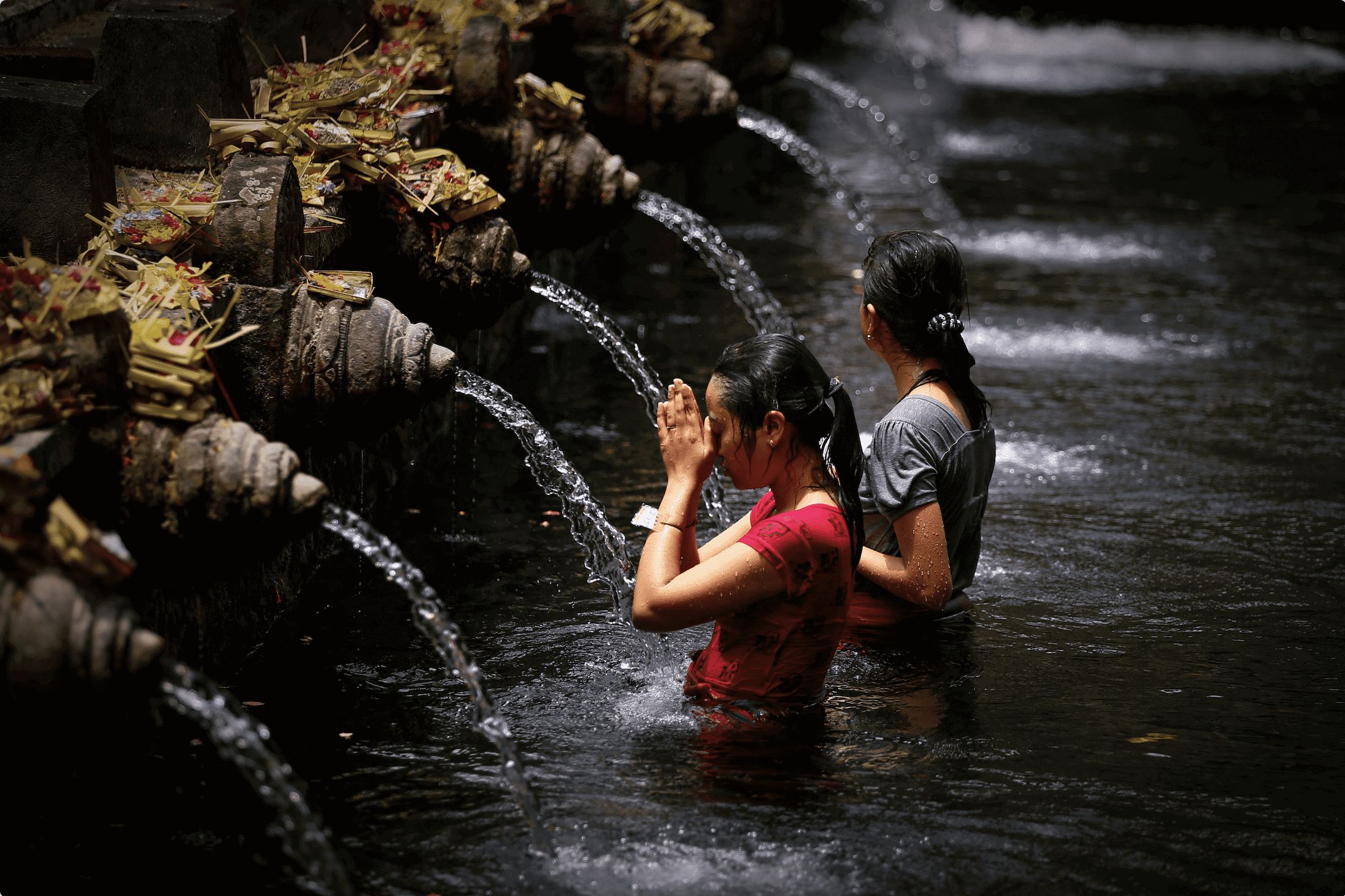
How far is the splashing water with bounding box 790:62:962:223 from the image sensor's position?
10.2 metres

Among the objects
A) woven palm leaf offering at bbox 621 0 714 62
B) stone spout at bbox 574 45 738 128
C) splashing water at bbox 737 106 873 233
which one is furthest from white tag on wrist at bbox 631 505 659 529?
splashing water at bbox 737 106 873 233

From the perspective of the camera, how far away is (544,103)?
531cm

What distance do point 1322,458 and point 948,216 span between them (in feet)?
16.3

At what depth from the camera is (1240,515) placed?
493 cm

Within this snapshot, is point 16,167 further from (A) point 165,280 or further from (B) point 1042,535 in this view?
(B) point 1042,535

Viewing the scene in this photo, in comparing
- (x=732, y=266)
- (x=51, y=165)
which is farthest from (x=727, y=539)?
(x=732, y=266)

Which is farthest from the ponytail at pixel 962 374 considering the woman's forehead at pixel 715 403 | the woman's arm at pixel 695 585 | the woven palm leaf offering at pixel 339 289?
the woven palm leaf offering at pixel 339 289

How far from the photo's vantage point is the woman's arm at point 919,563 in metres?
3.01

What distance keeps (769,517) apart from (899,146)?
9.65 meters

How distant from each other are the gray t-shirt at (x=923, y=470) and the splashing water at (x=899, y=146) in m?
7.13

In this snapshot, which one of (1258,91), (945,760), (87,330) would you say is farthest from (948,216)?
(1258,91)

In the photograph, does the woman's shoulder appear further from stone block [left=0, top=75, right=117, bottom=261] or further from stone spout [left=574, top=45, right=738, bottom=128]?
stone spout [left=574, top=45, right=738, bottom=128]

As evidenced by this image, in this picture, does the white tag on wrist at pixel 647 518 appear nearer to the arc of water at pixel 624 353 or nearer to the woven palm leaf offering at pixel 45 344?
the woven palm leaf offering at pixel 45 344

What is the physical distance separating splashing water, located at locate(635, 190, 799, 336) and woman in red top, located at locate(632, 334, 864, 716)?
3883 mm
